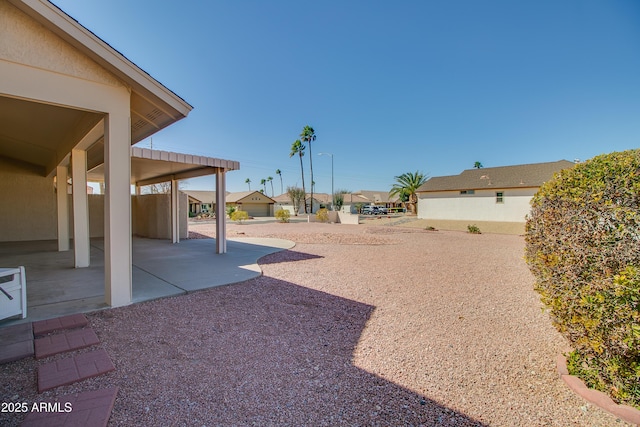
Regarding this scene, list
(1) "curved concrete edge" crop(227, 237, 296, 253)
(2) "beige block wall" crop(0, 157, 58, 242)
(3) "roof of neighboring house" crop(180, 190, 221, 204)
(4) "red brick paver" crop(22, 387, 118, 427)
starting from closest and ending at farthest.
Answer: (4) "red brick paver" crop(22, 387, 118, 427)
(1) "curved concrete edge" crop(227, 237, 296, 253)
(2) "beige block wall" crop(0, 157, 58, 242)
(3) "roof of neighboring house" crop(180, 190, 221, 204)

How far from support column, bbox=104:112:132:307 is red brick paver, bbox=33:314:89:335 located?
0.55 m

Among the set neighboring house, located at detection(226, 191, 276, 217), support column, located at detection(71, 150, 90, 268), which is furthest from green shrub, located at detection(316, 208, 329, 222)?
support column, located at detection(71, 150, 90, 268)

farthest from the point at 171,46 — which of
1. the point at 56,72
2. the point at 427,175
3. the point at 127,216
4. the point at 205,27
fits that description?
the point at 427,175

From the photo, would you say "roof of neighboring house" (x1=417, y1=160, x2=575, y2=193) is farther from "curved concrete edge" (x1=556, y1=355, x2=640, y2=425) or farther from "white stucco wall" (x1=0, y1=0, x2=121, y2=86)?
"white stucco wall" (x1=0, y1=0, x2=121, y2=86)

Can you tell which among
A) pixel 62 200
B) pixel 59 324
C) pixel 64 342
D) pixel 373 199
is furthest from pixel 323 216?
pixel 373 199

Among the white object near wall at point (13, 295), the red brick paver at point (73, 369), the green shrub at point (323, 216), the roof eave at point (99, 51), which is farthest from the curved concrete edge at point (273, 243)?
the green shrub at point (323, 216)

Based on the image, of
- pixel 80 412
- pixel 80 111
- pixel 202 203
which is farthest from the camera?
pixel 202 203

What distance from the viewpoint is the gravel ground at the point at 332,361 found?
2.25m

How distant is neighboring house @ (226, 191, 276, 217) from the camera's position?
46.9 metres

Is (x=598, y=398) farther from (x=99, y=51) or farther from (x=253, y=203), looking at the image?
(x=253, y=203)

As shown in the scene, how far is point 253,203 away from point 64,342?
46003 millimetres

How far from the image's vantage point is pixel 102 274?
6.41 metres

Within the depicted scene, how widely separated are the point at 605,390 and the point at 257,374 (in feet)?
10.4

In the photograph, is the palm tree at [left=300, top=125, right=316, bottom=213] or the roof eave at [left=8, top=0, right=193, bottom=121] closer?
the roof eave at [left=8, top=0, right=193, bottom=121]
